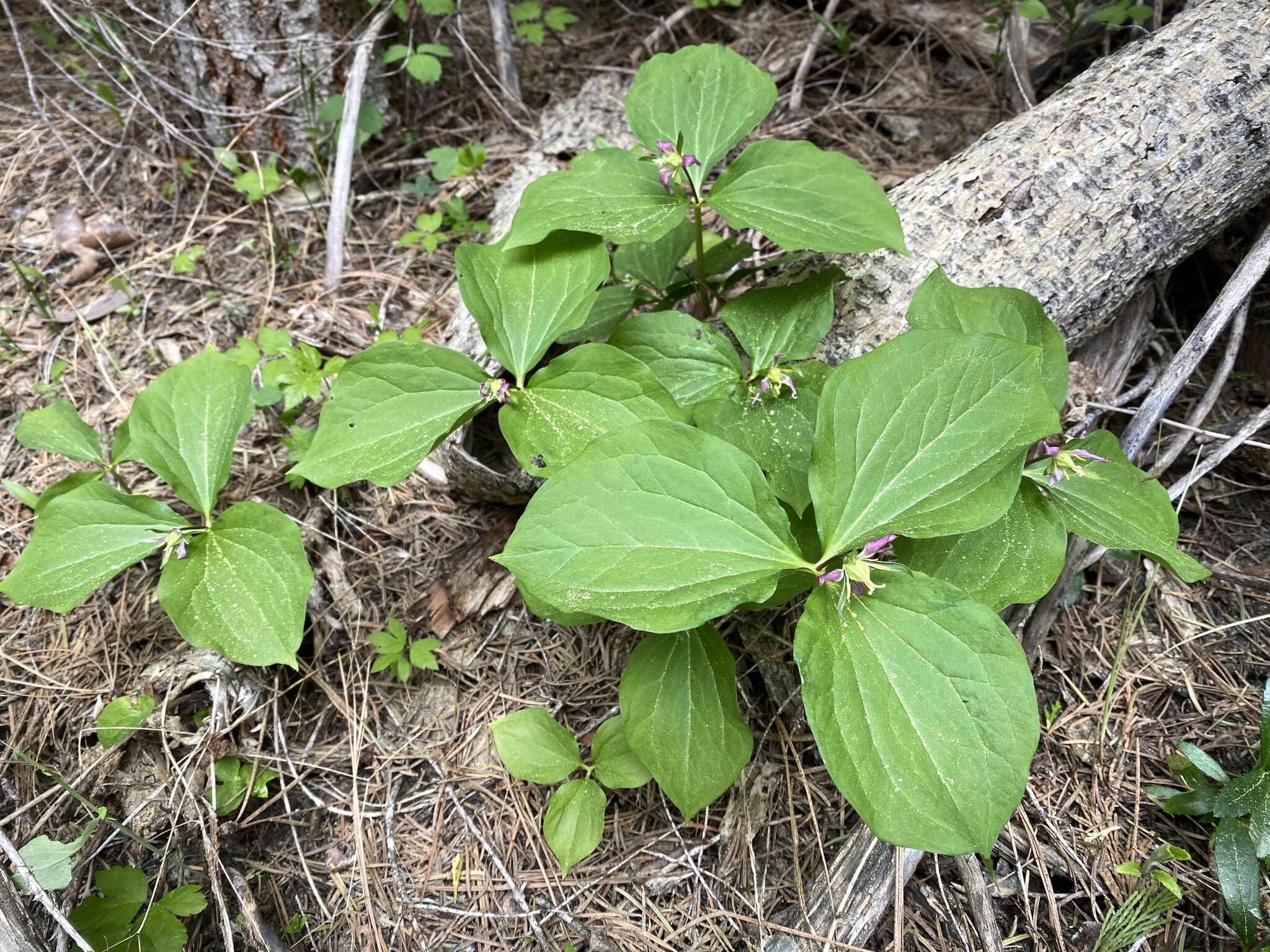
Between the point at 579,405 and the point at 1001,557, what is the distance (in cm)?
113

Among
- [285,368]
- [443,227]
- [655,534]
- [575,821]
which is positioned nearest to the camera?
[655,534]

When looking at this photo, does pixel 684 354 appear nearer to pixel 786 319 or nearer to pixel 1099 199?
pixel 786 319

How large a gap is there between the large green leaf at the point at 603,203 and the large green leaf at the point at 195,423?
1.05 meters

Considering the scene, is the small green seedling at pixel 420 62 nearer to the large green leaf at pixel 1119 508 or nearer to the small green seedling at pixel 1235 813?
the large green leaf at pixel 1119 508

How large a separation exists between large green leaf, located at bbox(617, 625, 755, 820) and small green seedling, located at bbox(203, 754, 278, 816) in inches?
44.2

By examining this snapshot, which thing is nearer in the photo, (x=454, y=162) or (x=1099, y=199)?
(x=1099, y=199)

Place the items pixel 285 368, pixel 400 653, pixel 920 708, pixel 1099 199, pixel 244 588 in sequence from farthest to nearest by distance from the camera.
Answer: pixel 285 368 < pixel 400 653 < pixel 1099 199 < pixel 244 588 < pixel 920 708

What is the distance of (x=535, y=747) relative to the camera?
202cm

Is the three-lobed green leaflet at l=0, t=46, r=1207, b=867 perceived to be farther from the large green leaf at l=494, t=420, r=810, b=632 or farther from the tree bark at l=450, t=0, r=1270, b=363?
the tree bark at l=450, t=0, r=1270, b=363

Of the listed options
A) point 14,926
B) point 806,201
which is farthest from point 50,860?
point 806,201

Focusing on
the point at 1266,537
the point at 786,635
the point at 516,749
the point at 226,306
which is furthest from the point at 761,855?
the point at 226,306

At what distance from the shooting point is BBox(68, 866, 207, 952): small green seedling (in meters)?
1.78

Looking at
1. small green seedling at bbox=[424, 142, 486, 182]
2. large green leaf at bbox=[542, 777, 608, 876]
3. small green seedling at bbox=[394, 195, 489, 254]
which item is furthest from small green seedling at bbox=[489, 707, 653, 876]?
small green seedling at bbox=[424, 142, 486, 182]

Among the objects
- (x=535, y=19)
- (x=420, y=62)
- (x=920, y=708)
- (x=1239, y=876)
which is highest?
(x=535, y=19)
